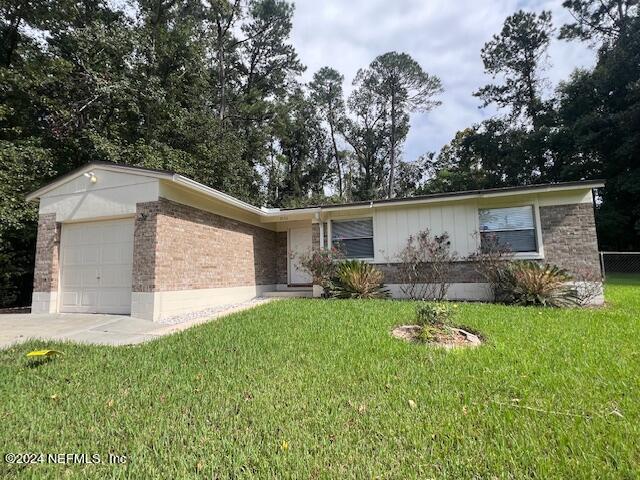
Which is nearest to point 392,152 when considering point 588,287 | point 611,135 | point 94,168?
point 611,135

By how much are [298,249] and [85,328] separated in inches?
293

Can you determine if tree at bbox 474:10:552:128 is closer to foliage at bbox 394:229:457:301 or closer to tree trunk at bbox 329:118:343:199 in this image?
tree trunk at bbox 329:118:343:199

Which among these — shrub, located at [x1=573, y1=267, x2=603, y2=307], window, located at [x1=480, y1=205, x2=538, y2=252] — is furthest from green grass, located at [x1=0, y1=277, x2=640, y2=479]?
window, located at [x1=480, y1=205, x2=538, y2=252]

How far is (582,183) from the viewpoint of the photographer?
8305 mm

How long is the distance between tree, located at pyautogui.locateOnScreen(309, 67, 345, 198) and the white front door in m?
18.2

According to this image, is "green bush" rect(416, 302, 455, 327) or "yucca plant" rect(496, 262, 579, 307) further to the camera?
"yucca plant" rect(496, 262, 579, 307)

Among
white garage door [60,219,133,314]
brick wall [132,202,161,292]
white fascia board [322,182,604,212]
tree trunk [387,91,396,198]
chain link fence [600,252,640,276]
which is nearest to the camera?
brick wall [132,202,161,292]

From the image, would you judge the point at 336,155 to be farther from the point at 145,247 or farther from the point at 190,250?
the point at 145,247

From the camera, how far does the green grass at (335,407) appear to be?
2191 millimetres

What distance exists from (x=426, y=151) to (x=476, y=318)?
31131mm

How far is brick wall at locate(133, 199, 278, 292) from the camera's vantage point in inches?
291

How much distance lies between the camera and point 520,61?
1016 inches

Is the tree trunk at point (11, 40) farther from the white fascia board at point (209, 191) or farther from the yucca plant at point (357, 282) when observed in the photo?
the yucca plant at point (357, 282)

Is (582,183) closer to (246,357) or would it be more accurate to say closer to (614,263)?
(246,357)
